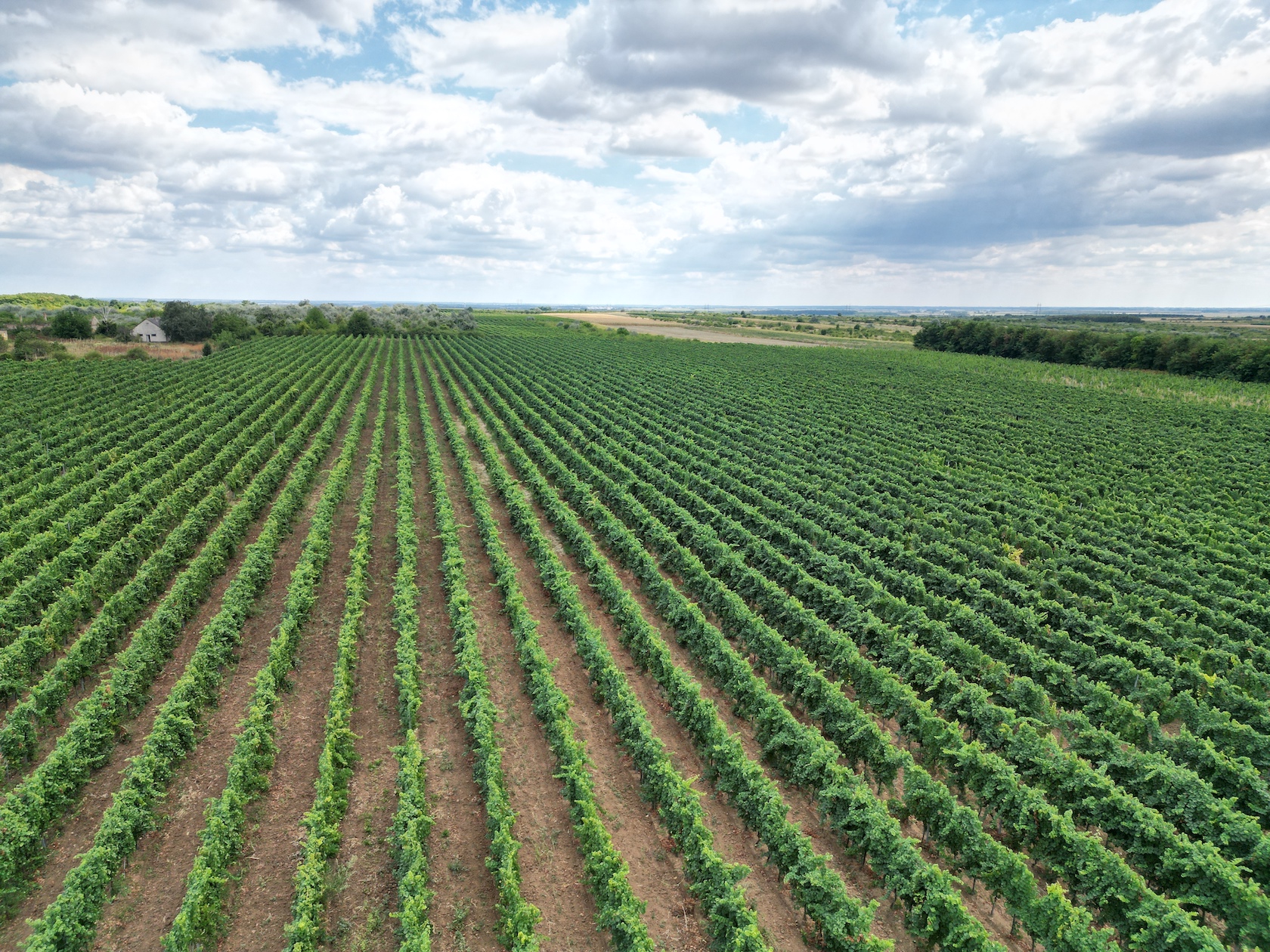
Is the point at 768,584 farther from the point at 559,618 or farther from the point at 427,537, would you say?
the point at 427,537

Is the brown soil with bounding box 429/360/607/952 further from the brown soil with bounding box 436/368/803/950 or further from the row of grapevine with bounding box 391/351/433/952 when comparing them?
the row of grapevine with bounding box 391/351/433/952

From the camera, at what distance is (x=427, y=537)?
2088cm

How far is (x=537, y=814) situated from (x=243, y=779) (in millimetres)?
4668

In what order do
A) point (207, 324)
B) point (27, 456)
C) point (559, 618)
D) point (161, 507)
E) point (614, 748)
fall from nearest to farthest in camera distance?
point (614, 748)
point (559, 618)
point (161, 507)
point (27, 456)
point (207, 324)

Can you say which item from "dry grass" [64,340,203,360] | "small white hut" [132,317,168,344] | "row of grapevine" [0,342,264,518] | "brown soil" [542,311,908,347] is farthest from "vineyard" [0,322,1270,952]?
"brown soil" [542,311,908,347]

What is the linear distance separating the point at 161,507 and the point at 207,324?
89528 mm

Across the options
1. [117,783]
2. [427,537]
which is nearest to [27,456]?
[427,537]

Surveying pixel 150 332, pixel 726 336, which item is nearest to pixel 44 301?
pixel 150 332

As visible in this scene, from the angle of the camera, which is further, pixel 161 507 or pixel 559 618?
pixel 161 507

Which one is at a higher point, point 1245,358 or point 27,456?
point 1245,358

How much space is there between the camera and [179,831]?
9.64 meters

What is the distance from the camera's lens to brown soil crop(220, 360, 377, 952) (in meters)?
8.40

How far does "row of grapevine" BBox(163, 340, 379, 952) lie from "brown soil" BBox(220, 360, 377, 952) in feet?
0.63

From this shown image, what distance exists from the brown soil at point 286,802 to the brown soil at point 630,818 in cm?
460
